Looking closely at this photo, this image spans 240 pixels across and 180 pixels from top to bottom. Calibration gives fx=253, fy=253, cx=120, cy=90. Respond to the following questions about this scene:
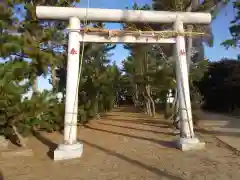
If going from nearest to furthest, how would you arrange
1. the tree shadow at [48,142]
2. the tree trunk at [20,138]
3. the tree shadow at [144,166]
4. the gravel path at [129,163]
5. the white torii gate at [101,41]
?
the tree shadow at [144,166] < the gravel path at [129,163] < the white torii gate at [101,41] < the tree shadow at [48,142] < the tree trunk at [20,138]

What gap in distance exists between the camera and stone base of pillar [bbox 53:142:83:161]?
4.93m

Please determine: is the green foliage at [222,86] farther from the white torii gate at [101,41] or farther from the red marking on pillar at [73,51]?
the red marking on pillar at [73,51]

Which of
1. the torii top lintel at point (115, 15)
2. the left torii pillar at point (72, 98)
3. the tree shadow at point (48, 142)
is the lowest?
the tree shadow at point (48, 142)

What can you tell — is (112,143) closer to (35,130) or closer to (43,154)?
(43,154)

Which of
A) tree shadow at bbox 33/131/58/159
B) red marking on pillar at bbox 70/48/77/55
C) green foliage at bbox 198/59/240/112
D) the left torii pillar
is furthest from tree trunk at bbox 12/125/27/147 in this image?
green foliage at bbox 198/59/240/112

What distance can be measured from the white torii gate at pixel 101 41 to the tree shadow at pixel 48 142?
2.07 ft

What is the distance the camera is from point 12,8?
6.99m

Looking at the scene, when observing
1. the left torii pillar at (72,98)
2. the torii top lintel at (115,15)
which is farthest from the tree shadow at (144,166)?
the torii top lintel at (115,15)

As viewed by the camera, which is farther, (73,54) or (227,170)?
(73,54)

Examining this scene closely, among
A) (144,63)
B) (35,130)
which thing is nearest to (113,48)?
(144,63)

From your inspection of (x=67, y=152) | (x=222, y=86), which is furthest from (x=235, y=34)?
(x=67, y=152)

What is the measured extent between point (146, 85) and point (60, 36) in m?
6.17

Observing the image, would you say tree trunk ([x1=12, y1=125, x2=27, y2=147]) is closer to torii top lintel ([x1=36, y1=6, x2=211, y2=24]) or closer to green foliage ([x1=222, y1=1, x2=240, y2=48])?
torii top lintel ([x1=36, y1=6, x2=211, y2=24])

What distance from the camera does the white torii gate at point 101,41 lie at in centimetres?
519
